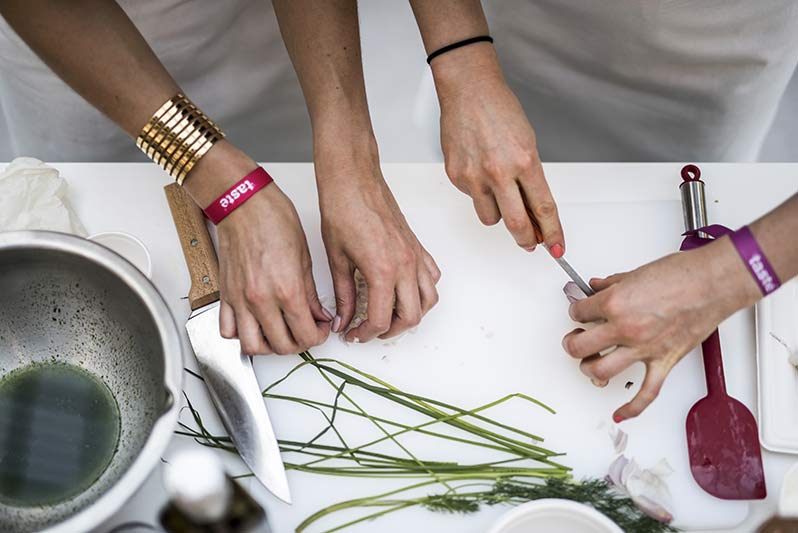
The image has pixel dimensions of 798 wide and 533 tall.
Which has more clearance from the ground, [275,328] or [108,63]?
[108,63]

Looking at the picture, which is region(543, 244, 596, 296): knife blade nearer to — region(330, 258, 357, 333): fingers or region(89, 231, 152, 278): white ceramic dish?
region(330, 258, 357, 333): fingers

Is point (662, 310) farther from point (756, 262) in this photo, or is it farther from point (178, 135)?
point (178, 135)

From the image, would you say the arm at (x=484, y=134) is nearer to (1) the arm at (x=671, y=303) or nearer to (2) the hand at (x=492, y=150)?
(2) the hand at (x=492, y=150)

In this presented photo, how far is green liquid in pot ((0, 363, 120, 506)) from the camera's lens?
2.48 ft

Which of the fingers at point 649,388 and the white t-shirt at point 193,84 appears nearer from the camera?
the fingers at point 649,388

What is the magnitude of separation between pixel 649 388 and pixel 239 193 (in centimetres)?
54

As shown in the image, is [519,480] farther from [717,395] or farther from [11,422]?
[11,422]

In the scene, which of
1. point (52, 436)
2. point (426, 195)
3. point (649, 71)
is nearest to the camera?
point (52, 436)

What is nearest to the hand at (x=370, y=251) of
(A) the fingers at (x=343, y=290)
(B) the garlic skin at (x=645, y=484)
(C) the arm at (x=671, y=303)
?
(A) the fingers at (x=343, y=290)

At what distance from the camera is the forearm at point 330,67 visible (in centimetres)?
90

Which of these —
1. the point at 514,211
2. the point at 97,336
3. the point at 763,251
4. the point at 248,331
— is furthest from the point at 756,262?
the point at 97,336

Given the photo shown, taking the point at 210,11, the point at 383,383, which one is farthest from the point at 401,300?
the point at 210,11

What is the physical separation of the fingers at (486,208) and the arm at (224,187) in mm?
231

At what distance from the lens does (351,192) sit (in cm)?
88
